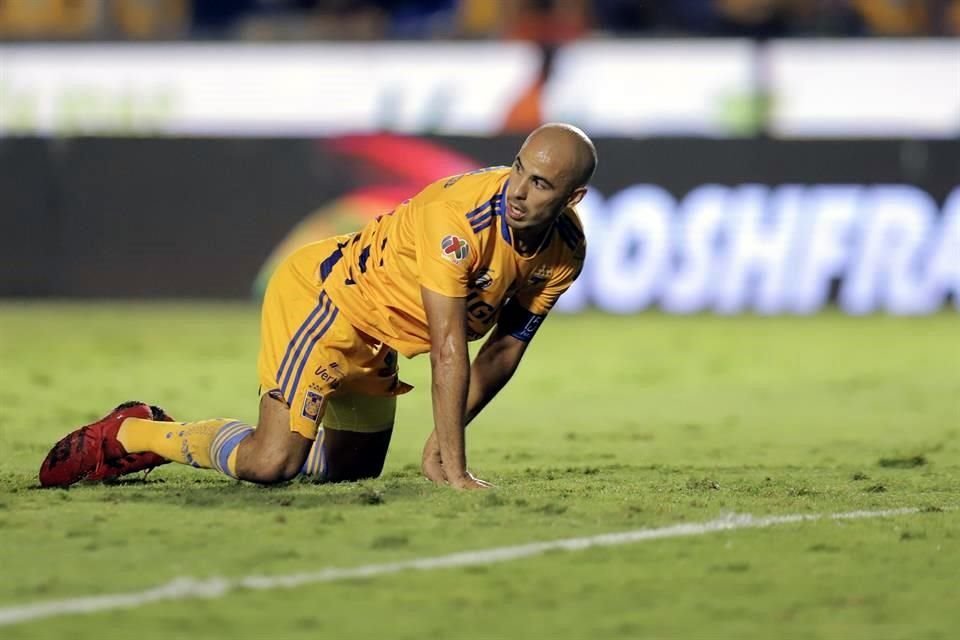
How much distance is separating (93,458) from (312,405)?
91 centimetres

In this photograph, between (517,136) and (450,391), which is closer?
(450,391)

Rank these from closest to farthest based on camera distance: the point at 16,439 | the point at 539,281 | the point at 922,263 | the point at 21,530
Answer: the point at 21,530, the point at 539,281, the point at 16,439, the point at 922,263

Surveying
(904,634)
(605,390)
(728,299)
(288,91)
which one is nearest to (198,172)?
(288,91)

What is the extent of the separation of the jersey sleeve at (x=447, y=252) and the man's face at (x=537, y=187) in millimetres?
198

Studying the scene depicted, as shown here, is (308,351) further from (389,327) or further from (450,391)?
(450,391)

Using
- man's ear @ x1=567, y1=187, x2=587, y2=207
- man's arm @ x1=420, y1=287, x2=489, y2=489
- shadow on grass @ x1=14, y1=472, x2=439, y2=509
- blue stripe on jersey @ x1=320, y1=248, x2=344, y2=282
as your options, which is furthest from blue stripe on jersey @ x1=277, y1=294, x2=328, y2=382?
man's ear @ x1=567, y1=187, x2=587, y2=207

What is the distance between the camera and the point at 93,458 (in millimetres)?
6453

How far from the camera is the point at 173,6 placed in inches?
707

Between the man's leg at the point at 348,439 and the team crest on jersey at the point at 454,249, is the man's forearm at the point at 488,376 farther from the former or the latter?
the team crest on jersey at the point at 454,249

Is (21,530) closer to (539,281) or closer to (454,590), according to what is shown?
(454,590)

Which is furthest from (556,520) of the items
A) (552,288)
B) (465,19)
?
(465,19)

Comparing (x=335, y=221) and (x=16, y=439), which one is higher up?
(x=335, y=221)

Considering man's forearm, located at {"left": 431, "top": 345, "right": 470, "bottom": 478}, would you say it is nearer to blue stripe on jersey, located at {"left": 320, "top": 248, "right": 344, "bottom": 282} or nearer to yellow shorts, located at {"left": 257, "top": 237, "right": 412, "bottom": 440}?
yellow shorts, located at {"left": 257, "top": 237, "right": 412, "bottom": 440}

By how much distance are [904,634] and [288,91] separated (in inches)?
545
